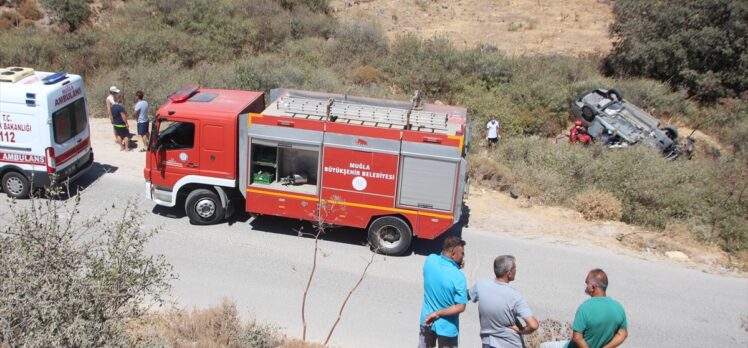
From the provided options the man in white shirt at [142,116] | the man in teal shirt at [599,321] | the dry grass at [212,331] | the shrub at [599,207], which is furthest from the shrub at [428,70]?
the man in teal shirt at [599,321]

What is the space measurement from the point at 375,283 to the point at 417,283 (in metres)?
0.69

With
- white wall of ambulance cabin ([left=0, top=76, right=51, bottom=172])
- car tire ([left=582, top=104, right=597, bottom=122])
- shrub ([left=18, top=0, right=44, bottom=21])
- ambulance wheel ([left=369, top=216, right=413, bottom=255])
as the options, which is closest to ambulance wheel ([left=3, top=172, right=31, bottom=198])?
white wall of ambulance cabin ([left=0, top=76, right=51, bottom=172])

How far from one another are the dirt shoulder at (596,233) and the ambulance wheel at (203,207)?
498 centimetres

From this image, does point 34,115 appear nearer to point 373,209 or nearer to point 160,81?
point 373,209

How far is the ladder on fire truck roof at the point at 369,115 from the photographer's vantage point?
11.7 metres

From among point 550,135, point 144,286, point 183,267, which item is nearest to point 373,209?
point 183,267

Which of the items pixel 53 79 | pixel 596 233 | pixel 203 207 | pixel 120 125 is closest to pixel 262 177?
pixel 203 207

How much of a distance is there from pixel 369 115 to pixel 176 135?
138 inches

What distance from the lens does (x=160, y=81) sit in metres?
20.5

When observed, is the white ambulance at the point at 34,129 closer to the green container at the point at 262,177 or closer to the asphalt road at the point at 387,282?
the asphalt road at the point at 387,282

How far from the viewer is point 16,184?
43.1ft

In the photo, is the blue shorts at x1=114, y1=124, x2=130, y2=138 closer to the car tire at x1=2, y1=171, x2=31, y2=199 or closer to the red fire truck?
the car tire at x1=2, y1=171, x2=31, y2=199

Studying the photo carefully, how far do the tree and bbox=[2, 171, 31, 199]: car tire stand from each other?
20.3m

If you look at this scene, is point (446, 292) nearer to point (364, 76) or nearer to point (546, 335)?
point (546, 335)
